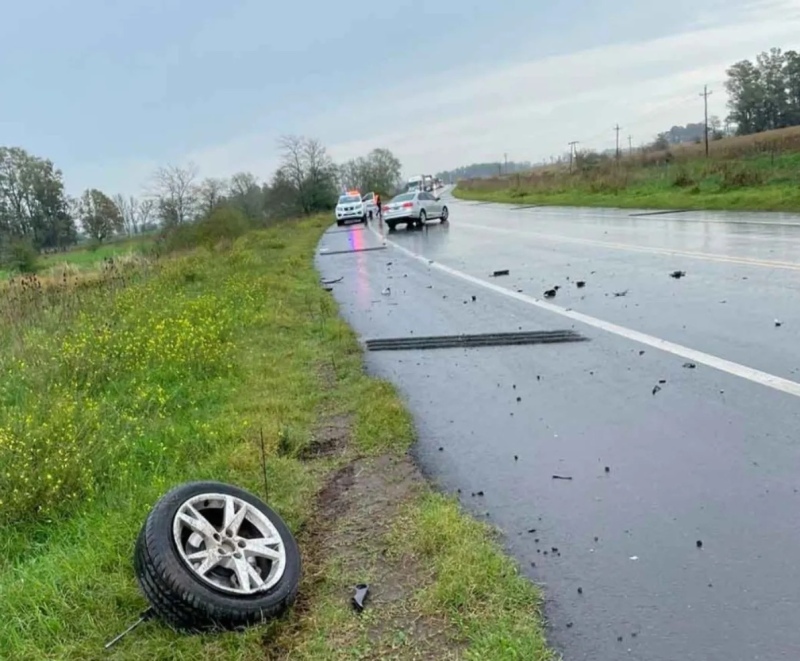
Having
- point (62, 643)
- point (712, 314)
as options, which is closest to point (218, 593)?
point (62, 643)

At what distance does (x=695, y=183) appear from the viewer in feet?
102

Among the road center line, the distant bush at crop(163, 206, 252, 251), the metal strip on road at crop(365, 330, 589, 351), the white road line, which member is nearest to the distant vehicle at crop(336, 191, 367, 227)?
the distant bush at crop(163, 206, 252, 251)

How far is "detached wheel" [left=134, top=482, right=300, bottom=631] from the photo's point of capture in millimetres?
3053

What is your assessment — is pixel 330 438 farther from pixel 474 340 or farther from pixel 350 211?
pixel 350 211

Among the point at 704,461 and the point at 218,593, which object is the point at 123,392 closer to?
the point at 218,593

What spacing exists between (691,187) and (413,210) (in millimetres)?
12106

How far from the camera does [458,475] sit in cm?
448

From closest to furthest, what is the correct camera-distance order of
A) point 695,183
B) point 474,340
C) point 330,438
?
point 330,438 < point 474,340 < point 695,183

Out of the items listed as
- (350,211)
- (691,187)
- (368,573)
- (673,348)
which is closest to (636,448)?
(368,573)

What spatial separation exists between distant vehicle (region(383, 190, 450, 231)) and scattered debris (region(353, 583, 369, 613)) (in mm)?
27810

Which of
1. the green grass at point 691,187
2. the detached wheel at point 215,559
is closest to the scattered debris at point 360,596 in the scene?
the detached wheel at point 215,559

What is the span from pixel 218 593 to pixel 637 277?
937 centimetres

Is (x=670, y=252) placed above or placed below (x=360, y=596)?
above

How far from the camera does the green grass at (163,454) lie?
120 inches
